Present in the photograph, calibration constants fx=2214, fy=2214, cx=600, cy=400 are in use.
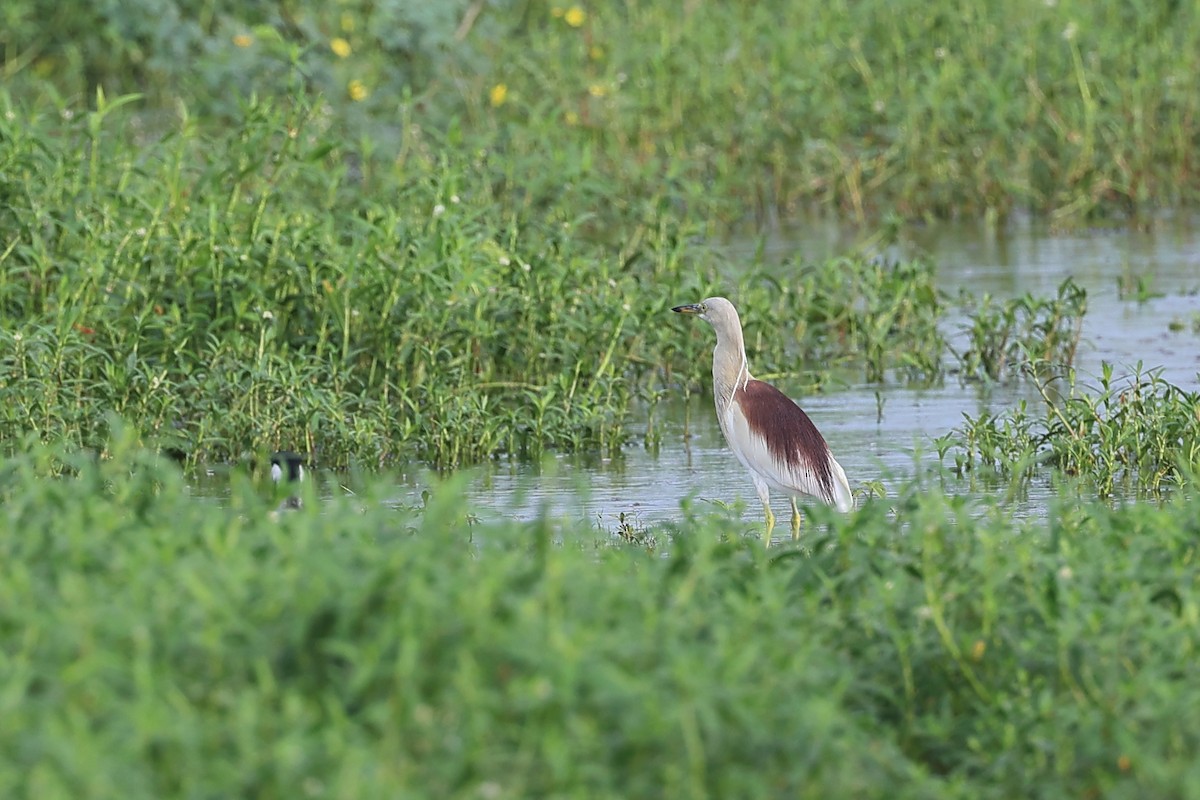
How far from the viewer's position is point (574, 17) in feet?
50.4

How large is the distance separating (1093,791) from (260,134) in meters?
5.87

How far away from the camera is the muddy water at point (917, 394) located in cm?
777

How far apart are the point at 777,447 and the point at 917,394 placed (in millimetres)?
2437

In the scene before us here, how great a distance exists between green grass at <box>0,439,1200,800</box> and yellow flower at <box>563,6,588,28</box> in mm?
10884

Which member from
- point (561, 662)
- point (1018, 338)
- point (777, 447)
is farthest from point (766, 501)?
point (561, 662)

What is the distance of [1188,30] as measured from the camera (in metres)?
14.0

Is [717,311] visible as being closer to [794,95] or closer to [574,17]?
[794,95]

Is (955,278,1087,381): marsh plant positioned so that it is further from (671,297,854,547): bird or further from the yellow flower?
the yellow flower

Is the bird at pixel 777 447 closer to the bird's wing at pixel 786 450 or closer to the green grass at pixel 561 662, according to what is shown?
the bird's wing at pixel 786 450

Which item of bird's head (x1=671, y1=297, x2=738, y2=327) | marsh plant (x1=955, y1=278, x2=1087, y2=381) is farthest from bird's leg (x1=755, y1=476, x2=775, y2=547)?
marsh plant (x1=955, y1=278, x2=1087, y2=381)

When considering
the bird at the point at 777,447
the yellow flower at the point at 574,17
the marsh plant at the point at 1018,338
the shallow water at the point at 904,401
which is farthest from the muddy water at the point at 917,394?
the yellow flower at the point at 574,17

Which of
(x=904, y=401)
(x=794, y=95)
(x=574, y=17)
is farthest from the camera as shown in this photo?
(x=574, y=17)

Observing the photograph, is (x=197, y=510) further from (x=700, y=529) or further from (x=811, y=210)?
(x=811, y=210)

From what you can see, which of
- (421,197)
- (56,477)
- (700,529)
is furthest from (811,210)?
(700,529)
